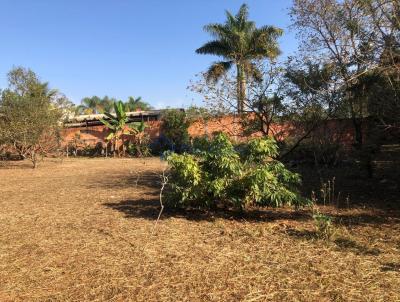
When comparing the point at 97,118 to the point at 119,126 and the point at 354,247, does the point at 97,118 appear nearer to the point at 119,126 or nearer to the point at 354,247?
the point at 119,126

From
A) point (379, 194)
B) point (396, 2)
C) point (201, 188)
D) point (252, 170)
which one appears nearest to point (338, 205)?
point (379, 194)

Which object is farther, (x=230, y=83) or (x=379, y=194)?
(x=230, y=83)

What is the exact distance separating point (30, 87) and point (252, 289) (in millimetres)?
22237

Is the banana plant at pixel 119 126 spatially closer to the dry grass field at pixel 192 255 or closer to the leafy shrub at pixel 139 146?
the leafy shrub at pixel 139 146

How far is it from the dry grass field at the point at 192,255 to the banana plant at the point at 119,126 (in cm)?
1902

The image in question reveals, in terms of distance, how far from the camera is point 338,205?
7.77 m

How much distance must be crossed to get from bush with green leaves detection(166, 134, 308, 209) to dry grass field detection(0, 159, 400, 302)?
35 centimetres

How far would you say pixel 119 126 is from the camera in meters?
27.0

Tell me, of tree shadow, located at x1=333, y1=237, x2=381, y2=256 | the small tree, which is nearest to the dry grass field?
tree shadow, located at x1=333, y1=237, x2=381, y2=256

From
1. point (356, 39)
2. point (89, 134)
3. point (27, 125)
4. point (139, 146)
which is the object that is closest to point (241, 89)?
point (356, 39)

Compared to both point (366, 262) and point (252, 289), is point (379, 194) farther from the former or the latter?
point (252, 289)

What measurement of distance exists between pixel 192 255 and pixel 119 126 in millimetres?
22720

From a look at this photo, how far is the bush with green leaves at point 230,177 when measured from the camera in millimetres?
6422

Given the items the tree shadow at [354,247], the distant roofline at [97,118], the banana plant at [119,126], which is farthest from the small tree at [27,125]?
the tree shadow at [354,247]
